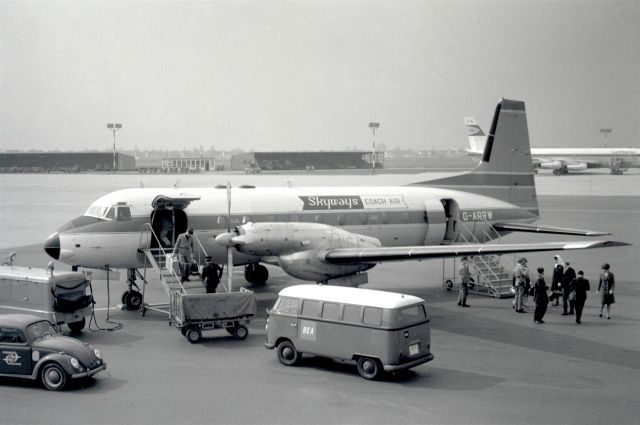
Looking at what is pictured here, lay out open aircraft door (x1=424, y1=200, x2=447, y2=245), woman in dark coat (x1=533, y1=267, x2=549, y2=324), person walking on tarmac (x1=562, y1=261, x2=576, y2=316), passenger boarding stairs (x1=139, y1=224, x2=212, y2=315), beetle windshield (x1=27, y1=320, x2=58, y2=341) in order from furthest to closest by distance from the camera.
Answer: open aircraft door (x1=424, y1=200, x2=447, y2=245), person walking on tarmac (x1=562, y1=261, x2=576, y2=316), passenger boarding stairs (x1=139, y1=224, x2=212, y2=315), woman in dark coat (x1=533, y1=267, x2=549, y2=324), beetle windshield (x1=27, y1=320, x2=58, y2=341)

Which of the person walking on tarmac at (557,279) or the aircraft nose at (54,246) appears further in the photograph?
the person walking on tarmac at (557,279)

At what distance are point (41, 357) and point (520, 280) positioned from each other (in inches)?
516

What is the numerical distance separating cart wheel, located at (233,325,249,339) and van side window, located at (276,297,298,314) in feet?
8.10

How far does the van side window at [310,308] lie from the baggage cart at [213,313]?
2817 mm

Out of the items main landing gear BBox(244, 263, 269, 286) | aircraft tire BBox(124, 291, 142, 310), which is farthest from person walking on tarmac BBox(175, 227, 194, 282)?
main landing gear BBox(244, 263, 269, 286)

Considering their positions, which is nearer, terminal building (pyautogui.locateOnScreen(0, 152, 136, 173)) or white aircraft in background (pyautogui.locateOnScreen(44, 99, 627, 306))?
white aircraft in background (pyautogui.locateOnScreen(44, 99, 627, 306))

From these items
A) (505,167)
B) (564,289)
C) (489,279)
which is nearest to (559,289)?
(564,289)

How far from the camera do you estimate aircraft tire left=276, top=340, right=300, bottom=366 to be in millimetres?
13711

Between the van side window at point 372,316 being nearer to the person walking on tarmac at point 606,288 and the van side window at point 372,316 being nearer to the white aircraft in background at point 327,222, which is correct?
the white aircraft in background at point 327,222

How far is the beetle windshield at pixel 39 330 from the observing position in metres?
12.3

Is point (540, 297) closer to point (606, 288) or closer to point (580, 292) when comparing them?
point (580, 292)

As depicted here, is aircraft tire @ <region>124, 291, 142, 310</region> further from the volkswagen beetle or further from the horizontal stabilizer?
the horizontal stabilizer

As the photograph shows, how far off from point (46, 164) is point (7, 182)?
27.3 meters

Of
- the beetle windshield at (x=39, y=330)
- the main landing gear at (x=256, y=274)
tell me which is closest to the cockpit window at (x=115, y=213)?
the main landing gear at (x=256, y=274)
